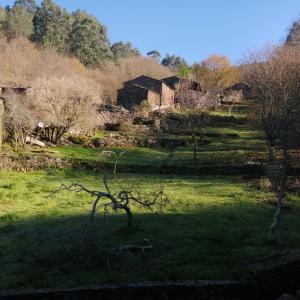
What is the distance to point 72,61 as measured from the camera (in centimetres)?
8075

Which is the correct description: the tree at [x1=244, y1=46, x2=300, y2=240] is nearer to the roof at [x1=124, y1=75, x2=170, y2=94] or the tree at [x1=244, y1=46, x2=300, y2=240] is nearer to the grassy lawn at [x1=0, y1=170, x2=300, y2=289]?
the grassy lawn at [x1=0, y1=170, x2=300, y2=289]

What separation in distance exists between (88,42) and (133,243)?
84.6 m

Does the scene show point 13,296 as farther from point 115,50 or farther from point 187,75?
point 115,50

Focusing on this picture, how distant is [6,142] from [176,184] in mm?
16294

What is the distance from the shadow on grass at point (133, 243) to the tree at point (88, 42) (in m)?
77.6

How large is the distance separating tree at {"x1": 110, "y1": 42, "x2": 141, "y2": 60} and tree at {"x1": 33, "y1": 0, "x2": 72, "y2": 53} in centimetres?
1528

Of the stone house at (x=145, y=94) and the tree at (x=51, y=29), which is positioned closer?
the stone house at (x=145, y=94)

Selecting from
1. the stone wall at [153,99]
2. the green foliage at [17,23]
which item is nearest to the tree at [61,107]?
the stone wall at [153,99]

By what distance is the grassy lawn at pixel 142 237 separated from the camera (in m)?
8.73

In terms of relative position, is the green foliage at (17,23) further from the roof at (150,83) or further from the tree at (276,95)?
the tree at (276,95)

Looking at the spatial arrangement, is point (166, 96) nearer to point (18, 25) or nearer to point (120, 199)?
point (18, 25)

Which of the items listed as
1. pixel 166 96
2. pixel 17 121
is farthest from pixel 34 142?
pixel 166 96

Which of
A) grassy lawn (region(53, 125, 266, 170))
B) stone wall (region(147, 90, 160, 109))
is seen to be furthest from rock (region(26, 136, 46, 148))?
stone wall (region(147, 90, 160, 109))

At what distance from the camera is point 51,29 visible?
281ft
